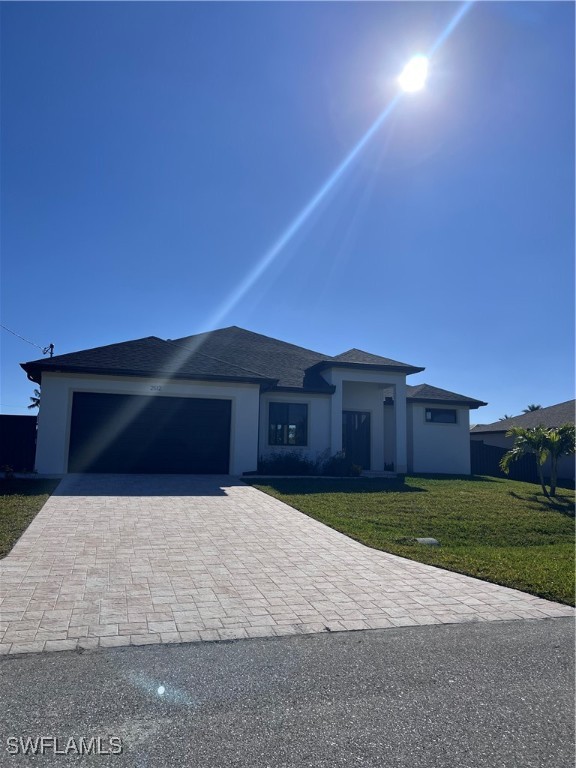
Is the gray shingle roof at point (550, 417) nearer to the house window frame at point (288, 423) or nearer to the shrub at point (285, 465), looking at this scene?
the house window frame at point (288, 423)

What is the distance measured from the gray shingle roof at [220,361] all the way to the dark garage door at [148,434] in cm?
101

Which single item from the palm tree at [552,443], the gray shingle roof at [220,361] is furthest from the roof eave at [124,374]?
the palm tree at [552,443]

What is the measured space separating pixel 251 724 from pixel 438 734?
1108mm

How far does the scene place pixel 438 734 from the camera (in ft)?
9.68

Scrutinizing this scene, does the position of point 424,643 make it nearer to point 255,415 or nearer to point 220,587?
point 220,587

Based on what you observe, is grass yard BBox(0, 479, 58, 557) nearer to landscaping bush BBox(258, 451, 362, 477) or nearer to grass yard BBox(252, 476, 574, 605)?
grass yard BBox(252, 476, 574, 605)

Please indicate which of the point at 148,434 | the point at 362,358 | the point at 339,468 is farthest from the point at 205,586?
the point at 362,358

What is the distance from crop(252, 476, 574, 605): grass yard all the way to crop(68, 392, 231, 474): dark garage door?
2.70m

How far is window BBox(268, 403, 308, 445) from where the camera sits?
64.6 ft

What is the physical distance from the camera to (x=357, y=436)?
869 inches

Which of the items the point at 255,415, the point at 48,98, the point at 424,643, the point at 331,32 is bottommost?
the point at 424,643

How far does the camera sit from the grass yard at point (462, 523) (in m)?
7.08

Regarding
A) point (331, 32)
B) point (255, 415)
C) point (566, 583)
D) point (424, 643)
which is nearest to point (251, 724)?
point (424, 643)

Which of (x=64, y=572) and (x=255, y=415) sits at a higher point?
(x=255, y=415)
